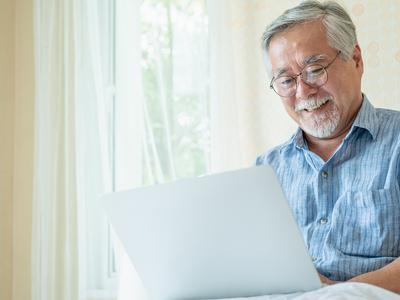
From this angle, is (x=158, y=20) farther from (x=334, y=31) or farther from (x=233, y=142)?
(x=334, y=31)

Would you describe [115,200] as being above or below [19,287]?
above

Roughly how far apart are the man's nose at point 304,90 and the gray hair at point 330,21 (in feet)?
0.40

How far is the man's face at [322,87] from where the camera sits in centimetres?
159

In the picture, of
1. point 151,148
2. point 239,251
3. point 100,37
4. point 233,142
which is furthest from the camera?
point 100,37

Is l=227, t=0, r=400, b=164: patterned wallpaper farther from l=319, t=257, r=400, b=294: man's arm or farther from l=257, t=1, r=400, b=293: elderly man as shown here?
l=319, t=257, r=400, b=294: man's arm

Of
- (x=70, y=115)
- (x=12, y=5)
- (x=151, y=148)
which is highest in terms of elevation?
(x=12, y=5)

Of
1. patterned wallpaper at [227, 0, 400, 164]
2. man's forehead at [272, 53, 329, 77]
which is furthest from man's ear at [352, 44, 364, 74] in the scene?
patterned wallpaper at [227, 0, 400, 164]

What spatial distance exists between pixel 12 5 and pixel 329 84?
1.90 m

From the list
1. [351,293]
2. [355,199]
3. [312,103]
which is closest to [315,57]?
[312,103]

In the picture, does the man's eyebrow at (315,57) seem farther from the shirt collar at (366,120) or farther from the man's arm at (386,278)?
the man's arm at (386,278)

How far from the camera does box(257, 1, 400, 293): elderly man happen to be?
1.43 m

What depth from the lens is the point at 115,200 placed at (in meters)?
1.22

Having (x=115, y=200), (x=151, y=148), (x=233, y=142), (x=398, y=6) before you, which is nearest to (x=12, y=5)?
(x=151, y=148)

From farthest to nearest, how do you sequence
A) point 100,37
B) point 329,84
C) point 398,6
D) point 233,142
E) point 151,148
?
point 100,37
point 151,148
point 233,142
point 398,6
point 329,84
